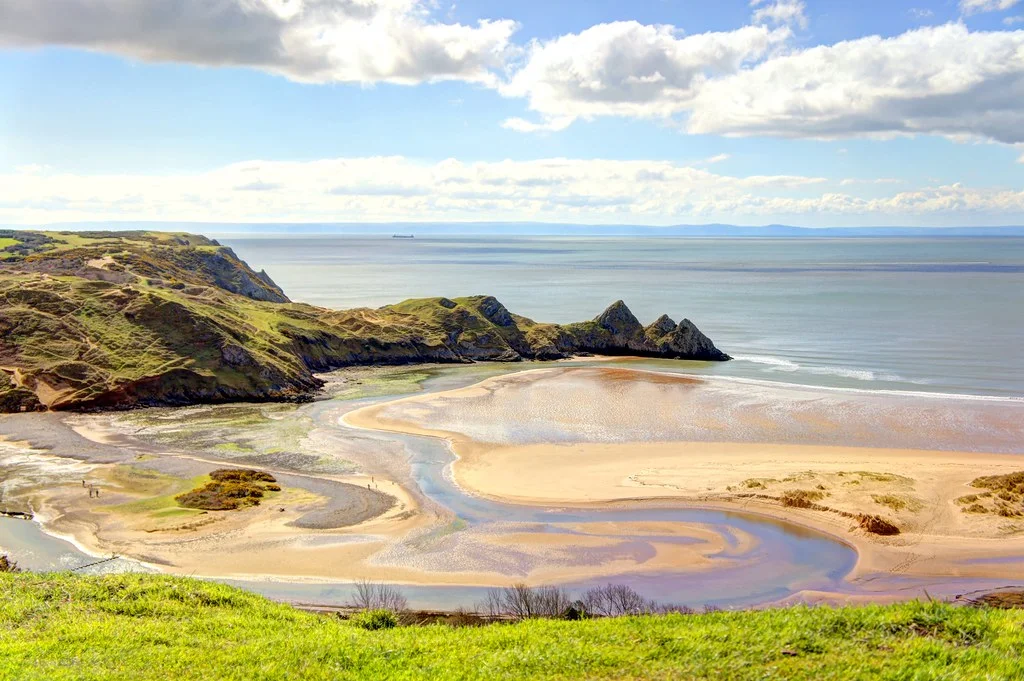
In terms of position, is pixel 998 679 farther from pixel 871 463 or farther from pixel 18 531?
pixel 18 531

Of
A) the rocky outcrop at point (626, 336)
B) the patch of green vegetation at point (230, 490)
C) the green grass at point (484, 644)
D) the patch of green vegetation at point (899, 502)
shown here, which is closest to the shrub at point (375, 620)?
the green grass at point (484, 644)

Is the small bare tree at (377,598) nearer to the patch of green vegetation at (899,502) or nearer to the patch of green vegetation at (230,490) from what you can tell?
the patch of green vegetation at (230,490)

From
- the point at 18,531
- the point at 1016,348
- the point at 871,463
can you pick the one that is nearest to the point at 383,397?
the point at 18,531

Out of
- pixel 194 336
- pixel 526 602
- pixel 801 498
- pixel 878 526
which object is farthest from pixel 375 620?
pixel 194 336

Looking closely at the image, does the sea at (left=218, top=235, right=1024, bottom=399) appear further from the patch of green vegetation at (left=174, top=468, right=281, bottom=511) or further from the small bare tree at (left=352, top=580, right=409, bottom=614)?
the small bare tree at (left=352, top=580, right=409, bottom=614)

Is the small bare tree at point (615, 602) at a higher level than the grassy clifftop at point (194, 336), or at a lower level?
lower

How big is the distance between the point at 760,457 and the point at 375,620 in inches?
1236

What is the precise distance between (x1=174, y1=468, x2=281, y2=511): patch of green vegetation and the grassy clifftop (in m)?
23.5

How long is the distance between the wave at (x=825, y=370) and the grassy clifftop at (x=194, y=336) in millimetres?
4358

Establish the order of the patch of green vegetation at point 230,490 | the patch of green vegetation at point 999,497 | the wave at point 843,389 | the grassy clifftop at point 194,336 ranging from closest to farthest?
the patch of green vegetation at point 999,497, the patch of green vegetation at point 230,490, the grassy clifftop at point 194,336, the wave at point 843,389

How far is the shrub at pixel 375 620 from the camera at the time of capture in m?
22.1

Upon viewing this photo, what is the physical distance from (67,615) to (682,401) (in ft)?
171

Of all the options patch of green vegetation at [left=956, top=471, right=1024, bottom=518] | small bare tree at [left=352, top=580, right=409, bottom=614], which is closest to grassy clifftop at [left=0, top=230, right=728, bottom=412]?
small bare tree at [left=352, top=580, right=409, bottom=614]

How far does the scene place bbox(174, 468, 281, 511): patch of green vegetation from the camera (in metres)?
37.8
